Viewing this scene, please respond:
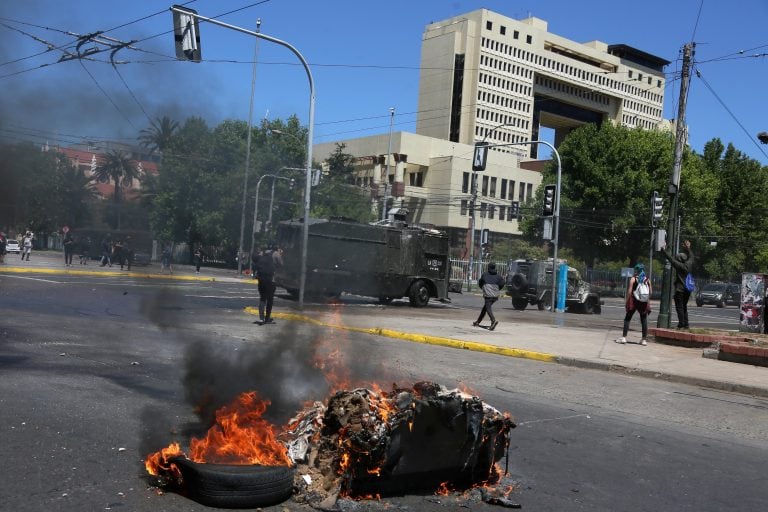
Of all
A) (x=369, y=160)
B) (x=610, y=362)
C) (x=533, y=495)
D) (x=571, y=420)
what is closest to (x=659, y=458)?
(x=571, y=420)

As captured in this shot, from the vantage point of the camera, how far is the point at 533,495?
511cm

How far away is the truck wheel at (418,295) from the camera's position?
25.7 meters

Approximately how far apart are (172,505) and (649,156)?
53.6 meters

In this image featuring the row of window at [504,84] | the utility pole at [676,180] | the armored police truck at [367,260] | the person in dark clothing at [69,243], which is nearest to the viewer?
the person in dark clothing at [69,243]

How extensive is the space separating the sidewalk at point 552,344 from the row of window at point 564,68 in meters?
93.4

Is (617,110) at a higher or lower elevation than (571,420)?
higher

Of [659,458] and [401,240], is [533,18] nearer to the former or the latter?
[401,240]

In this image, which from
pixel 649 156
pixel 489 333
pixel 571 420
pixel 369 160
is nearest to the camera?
pixel 571 420

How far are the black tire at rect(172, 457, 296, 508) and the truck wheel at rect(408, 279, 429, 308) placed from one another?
2116 centimetres

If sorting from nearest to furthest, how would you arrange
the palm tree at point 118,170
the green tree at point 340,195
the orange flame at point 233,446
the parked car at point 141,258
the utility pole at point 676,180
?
the orange flame at point 233,446
the palm tree at point 118,170
the parked car at point 141,258
the utility pole at point 676,180
the green tree at point 340,195

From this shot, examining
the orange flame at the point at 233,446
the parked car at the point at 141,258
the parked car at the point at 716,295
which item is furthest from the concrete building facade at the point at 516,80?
the orange flame at the point at 233,446

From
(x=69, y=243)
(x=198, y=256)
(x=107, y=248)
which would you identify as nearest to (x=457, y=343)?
(x=198, y=256)

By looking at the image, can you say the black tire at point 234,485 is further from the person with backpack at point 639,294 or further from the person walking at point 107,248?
the person with backpack at point 639,294

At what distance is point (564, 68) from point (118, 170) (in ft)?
399
